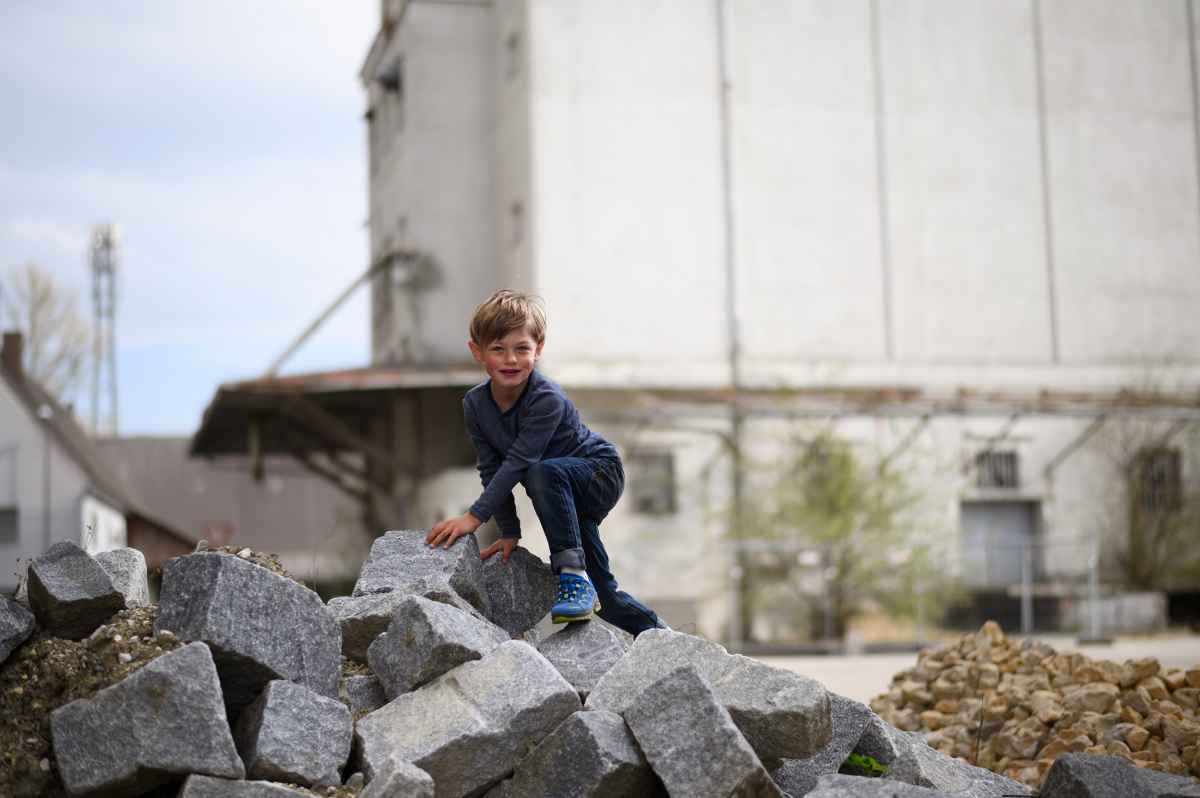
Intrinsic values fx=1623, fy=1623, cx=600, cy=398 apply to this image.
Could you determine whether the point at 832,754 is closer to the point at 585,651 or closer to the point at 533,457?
the point at 585,651

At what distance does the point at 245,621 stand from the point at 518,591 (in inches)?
56.4

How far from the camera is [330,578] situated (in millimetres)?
30625

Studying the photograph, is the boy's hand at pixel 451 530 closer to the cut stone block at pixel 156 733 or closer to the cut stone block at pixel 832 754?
the cut stone block at pixel 156 733

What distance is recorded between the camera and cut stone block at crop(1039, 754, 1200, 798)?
18.0ft

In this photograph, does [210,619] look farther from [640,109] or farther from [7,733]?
[640,109]

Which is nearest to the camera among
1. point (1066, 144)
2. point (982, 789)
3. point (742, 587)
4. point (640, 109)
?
point (982, 789)

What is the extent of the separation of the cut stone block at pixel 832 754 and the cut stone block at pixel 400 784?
1.33 metres

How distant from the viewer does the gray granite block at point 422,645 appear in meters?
5.78

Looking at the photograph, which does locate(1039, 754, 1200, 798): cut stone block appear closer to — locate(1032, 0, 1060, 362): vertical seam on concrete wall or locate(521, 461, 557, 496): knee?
locate(521, 461, 557, 496): knee

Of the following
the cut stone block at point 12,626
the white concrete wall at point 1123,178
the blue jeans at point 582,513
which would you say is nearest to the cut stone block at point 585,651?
the blue jeans at point 582,513

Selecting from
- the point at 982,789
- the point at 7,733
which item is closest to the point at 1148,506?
the point at 982,789

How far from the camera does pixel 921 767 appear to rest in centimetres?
600

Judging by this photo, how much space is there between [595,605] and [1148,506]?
25.1m

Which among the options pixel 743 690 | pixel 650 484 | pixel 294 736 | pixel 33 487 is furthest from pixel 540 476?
pixel 33 487
